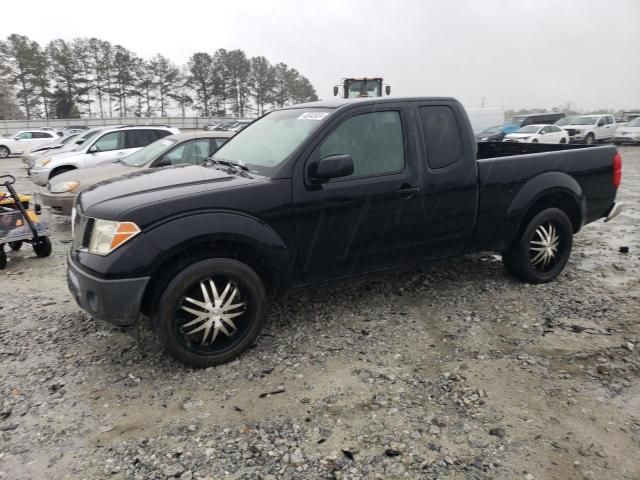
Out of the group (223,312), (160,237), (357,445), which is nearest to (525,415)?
(357,445)

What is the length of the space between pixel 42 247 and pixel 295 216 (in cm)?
445

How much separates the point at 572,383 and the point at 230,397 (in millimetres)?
2298

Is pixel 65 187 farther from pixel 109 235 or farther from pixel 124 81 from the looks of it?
pixel 124 81

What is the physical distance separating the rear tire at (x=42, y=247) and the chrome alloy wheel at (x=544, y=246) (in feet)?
19.5

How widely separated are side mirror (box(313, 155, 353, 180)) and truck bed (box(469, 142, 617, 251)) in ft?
5.06

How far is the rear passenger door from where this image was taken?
410 cm

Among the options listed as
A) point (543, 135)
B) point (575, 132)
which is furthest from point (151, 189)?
point (575, 132)

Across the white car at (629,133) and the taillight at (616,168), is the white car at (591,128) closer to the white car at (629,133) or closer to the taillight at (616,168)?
the white car at (629,133)

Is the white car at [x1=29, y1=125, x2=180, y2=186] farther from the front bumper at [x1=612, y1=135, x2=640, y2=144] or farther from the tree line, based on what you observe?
the tree line

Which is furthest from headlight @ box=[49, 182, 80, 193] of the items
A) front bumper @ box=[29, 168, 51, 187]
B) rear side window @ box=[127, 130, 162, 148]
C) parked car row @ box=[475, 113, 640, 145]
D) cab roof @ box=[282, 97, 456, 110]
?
parked car row @ box=[475, 113, 640, 145]

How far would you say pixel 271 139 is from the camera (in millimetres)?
4105

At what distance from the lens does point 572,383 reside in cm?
324

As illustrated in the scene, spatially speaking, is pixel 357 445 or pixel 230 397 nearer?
pixel 357 445

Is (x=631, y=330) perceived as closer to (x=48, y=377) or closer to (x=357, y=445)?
(x=357, y=445)
